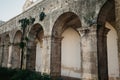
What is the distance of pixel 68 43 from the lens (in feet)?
44.9

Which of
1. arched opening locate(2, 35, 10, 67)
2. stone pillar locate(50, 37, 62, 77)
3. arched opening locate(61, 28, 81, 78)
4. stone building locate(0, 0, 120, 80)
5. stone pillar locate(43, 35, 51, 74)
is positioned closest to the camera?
stone building locate(0, 0, 120, 80)

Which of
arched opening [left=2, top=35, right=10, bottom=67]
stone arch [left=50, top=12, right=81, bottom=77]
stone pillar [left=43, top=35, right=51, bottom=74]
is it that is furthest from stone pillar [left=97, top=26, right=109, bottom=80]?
arched opening [left=2, top=35, right=10, bottom=67]

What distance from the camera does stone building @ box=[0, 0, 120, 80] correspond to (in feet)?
23.4

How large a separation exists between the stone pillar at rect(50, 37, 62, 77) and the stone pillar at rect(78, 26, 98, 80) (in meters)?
2.61

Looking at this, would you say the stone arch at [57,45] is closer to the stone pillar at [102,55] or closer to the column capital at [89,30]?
the column capital at [89,30]

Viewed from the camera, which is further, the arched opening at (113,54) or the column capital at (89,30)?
the arched opening at (113,54)

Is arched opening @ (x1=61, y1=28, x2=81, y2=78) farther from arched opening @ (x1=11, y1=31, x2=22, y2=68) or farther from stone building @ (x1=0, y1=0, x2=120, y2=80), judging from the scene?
arched opening @ (x1=11, y1=31, x2=22, y2=68)

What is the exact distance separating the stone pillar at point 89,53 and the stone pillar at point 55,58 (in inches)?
103

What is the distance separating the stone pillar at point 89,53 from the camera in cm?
703

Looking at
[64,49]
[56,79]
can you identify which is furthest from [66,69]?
[56,79]

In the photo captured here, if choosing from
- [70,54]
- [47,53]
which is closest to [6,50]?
[70,54]

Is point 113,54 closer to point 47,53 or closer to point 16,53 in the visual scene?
point 47,53

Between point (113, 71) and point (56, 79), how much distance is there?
443cm

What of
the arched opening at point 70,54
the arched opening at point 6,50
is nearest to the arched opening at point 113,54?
the arched opening at point 70,54
